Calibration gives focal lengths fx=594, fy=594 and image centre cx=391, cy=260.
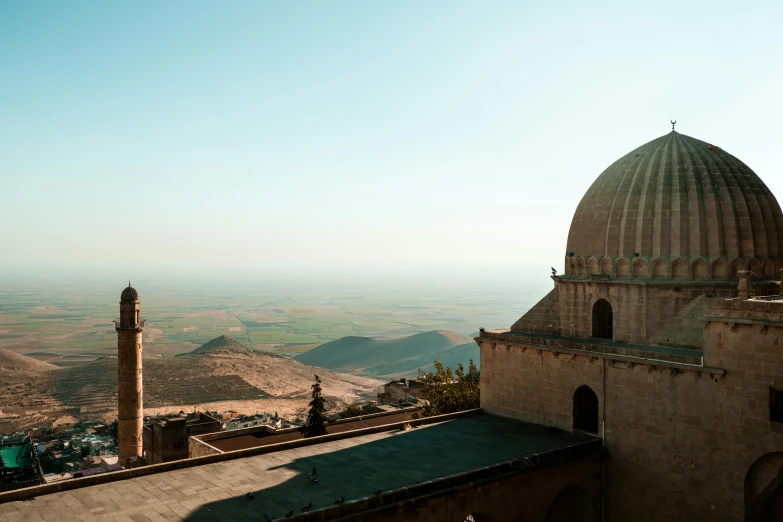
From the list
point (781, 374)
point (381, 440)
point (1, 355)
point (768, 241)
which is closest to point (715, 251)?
point (768, 241)

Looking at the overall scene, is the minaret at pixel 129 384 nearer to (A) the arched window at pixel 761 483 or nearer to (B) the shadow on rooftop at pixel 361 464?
(B) the shadow on rooftop at pixel 361 464

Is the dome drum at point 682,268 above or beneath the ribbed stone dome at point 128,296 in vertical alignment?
above

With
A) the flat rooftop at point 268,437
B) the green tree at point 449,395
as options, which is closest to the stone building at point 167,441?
the flat rooftop at point 268,437

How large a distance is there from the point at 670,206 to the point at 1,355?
121183mm

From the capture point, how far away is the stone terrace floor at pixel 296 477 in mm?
13570

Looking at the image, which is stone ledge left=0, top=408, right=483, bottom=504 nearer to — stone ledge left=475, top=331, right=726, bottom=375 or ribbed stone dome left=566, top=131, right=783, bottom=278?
stone ledge left=475, top=331, right=726, bottom=375

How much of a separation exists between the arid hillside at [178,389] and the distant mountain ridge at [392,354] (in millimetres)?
30271

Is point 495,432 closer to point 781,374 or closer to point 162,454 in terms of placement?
point 781,374

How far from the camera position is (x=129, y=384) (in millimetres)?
38375

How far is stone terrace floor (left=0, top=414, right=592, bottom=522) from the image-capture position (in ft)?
44.5

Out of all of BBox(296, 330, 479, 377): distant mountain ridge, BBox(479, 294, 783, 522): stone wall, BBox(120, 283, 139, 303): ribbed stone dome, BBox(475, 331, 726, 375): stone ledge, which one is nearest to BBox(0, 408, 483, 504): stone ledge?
BBox(475, 331, 726, 375): stone ledge

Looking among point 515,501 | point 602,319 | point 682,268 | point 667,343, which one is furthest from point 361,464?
point 682,268

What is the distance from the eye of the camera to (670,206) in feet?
68.3

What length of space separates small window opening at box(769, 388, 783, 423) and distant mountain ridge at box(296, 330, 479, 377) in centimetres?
11558
